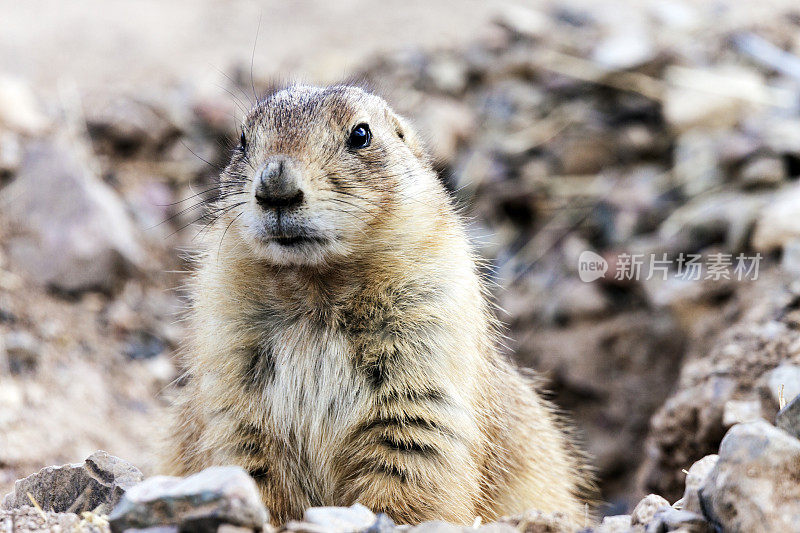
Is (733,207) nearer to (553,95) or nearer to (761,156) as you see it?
(761,156)

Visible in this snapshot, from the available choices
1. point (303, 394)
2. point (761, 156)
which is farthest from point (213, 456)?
point (761, 156)

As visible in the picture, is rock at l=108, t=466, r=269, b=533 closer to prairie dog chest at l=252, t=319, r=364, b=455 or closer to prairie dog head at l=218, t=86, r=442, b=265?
prairie dog chest at l=252, t=319, r=364, b=455

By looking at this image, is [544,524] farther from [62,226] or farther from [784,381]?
[62,226]

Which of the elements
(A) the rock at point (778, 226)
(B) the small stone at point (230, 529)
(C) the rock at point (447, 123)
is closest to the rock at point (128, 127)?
(C) the rock at point (447, 123)

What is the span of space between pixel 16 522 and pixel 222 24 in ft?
Answer: 32.2

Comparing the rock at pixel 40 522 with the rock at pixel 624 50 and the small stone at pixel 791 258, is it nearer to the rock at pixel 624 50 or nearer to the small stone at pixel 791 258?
the small stone at pixel 791 258

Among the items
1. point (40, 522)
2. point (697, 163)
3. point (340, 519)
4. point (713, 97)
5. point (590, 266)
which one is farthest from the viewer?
point (713, 97)

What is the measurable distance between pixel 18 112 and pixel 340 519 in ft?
19.4

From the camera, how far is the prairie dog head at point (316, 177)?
3148 mm

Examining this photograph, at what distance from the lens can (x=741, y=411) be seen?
419 cm

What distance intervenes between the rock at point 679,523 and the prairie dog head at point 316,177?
1.56 meters

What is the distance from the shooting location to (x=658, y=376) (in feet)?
20.4

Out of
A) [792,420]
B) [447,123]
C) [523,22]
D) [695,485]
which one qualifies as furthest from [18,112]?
[792,420]

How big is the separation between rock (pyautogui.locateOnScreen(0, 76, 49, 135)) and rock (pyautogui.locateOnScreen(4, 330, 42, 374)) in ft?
7.38
